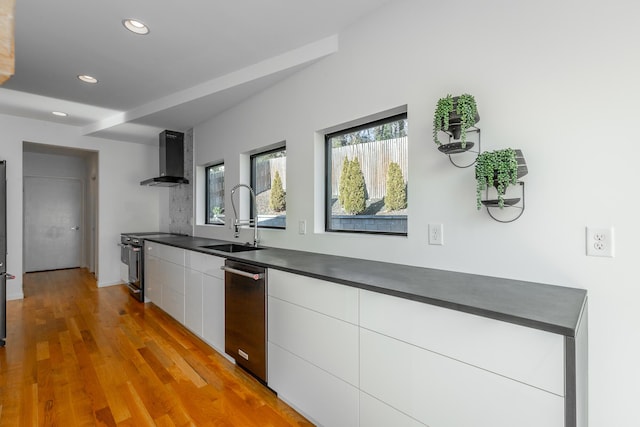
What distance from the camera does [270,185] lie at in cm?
331

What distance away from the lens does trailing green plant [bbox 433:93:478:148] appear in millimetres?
1474

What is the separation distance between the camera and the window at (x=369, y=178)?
2131 millimetres

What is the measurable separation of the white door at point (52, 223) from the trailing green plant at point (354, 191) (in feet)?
22.0

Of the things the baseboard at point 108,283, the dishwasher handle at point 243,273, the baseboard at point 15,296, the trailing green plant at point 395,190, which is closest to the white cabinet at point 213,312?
the dishwasher handle at point 243,273

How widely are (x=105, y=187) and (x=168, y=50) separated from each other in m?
3.58

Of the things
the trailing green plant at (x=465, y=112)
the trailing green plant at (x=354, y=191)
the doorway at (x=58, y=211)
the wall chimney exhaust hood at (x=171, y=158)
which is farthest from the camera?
the doorway at (x=58, y=211)

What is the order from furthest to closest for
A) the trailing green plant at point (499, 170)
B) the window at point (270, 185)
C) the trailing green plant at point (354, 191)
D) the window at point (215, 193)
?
1. the window at point (215, 193)
2. the window at point (270, 185)
3. the trailing green plant at point (354, 191)
4. the trailing green plant at point (499, 170)

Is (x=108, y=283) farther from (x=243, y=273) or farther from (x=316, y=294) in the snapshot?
(x=316, y=294)

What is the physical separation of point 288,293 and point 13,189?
473cm

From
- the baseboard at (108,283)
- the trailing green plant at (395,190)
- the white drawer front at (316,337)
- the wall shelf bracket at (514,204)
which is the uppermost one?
the trailing green plant at (395,190)

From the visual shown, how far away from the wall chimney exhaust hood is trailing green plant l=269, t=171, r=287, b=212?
1880 millimetres

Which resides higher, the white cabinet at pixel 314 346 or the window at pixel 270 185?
the window at pixel 270 185

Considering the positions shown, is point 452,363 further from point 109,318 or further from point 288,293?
point 109,318

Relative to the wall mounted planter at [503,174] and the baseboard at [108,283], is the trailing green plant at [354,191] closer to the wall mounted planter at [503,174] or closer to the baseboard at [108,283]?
the wall mounted planter at [503,174]
